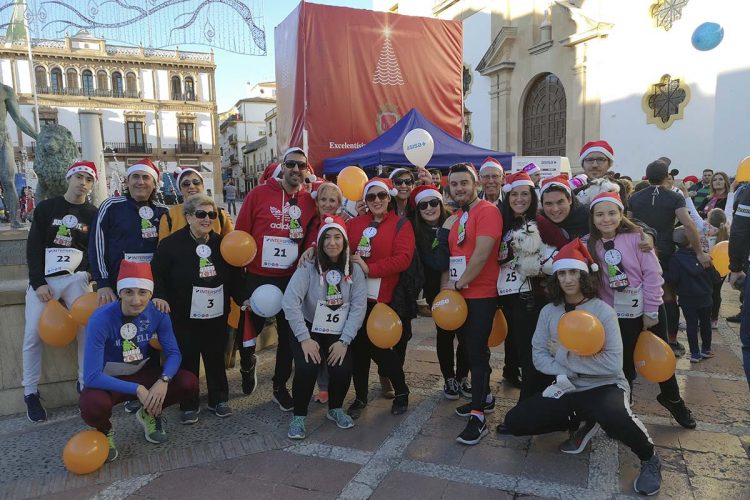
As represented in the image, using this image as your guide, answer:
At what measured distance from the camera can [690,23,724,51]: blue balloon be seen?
35.9 ft

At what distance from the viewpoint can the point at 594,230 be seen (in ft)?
10.8

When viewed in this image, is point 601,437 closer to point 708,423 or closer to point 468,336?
point 708,423

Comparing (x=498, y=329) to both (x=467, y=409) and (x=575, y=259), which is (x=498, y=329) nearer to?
(x=467, y=409)

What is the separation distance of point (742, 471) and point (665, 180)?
2.70 meters

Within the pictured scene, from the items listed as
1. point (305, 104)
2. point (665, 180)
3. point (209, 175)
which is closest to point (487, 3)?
point (305, 104)

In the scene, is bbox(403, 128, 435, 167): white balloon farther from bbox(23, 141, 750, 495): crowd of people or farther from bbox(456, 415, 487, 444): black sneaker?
bbox(456, 415, 487, 444): black sneaker

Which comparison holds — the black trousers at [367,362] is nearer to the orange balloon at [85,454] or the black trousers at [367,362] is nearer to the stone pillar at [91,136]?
the orange balloon at [85,454]

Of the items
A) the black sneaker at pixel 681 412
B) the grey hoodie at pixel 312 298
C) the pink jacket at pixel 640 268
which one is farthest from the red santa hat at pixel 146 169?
the black sneaker at pixel 681 412

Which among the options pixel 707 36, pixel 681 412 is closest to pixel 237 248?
pixel 681 412

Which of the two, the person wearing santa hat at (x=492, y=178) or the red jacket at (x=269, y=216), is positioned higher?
the person wearing santa hat at (x=492, y=178)

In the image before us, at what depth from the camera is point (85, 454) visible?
3.03 meters

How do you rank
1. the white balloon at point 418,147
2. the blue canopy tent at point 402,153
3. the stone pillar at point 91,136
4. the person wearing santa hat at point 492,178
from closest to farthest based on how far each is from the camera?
the person wearing santa hat at point 492,178, the stone pillar at point 91,136, the white balloon at point 418,147, the blue canopy tent at point 402,153

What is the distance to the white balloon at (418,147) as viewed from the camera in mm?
7562

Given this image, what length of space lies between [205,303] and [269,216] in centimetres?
84
